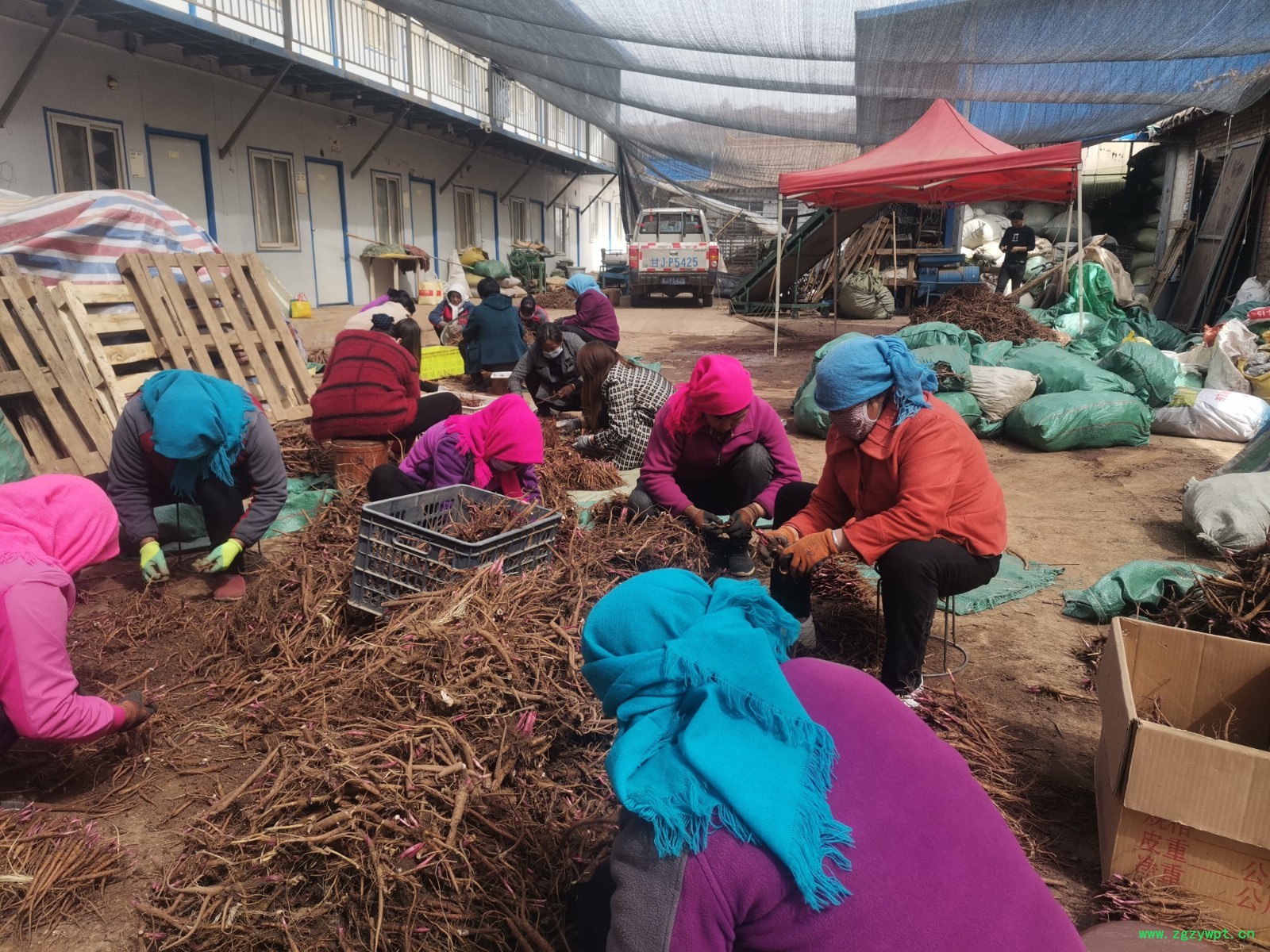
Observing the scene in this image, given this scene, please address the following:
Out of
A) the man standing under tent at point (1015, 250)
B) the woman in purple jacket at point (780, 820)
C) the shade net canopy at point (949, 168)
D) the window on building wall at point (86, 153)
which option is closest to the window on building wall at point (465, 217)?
the window on building wall at point (86, 153)

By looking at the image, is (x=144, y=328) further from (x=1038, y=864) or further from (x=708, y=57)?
(x=708, y=57)

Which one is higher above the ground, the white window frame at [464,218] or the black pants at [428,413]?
the white window frame at [464,218]

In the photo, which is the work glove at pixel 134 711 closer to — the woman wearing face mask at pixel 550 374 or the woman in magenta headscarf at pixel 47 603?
the woman in magenta headscarf at pixel 47 603

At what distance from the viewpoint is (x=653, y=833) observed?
1059 mm

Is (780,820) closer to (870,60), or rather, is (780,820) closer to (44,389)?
(44,389)

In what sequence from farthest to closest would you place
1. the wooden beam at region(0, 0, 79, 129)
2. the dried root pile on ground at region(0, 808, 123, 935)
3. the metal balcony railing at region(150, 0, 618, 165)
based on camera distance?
the metal balcony railing at region(150, 0, 618, 165), the wooden beam at region(0, 0, 79, 129), the dried root pile on ground at region(0, 808, 123, 935)

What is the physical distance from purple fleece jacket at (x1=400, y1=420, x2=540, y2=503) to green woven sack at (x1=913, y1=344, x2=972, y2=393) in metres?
3.86

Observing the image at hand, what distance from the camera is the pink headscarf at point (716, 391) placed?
3506 mm

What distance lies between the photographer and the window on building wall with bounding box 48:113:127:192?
29.1ft

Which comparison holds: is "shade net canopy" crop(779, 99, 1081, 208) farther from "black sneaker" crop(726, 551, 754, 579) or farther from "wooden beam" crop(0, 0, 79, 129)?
"wooden beam" crop(0, 0, 79, 129)

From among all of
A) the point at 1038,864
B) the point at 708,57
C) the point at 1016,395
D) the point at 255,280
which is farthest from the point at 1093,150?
the point at 1038,864

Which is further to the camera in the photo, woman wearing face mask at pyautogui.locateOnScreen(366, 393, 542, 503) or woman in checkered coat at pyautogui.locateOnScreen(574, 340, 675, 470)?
woman in checkered coat at pyautogui.locateOnScreen(574, 340, 675, 470)

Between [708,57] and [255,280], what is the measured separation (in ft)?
18.0

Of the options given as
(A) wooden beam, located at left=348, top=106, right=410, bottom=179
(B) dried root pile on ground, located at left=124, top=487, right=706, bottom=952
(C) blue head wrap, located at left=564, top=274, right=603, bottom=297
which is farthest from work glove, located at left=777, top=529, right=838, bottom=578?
(A) wooden beam, located at left=348, top=106, right=410, bottom=179
